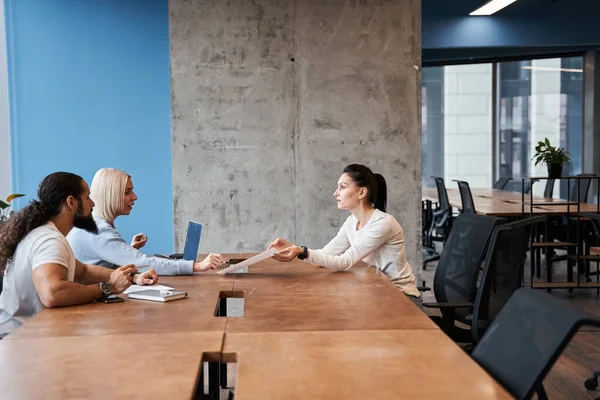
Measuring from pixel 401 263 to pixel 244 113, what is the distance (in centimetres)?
269

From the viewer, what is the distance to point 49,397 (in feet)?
6.25

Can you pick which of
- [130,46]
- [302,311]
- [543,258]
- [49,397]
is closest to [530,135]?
[543,258]

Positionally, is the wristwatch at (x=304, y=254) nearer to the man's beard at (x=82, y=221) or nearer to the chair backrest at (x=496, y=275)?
the chair backrest at (x=496, y=275)

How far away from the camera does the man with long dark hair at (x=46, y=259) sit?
9.93 ft

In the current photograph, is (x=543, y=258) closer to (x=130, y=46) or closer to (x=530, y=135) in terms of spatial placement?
(x=530, y=135)

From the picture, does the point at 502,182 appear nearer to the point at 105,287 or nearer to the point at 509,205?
the point at 509,205

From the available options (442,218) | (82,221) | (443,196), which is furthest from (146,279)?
(443,196)

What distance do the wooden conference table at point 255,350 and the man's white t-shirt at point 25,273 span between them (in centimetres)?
23

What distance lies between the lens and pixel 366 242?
4.07 meters

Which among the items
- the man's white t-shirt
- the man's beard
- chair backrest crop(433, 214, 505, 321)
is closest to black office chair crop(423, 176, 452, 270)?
chair backrest crop(433, 214, 505, 321)

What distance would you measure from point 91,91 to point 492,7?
6.36 meters

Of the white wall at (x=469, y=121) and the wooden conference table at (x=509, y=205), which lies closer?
the wooden conference table at (x=509, y=205)

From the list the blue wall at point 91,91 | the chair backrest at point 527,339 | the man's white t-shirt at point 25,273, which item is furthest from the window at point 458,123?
the chair backrest at point 527,339

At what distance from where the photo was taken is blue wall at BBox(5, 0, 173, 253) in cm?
646
